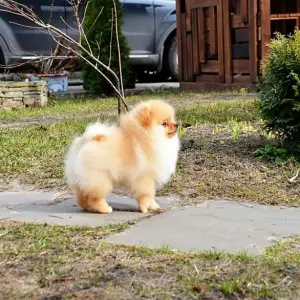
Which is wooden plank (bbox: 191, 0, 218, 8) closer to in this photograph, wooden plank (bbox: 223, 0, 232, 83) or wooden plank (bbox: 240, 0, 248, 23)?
wooden plank (bbox: 223, 0, 232, 83)

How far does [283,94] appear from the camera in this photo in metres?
5.62

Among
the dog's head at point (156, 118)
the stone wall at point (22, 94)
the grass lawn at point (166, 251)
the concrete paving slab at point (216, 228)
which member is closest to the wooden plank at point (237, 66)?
the stone wall at point (22, 94)

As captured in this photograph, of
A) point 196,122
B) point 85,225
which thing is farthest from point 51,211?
point 196,122

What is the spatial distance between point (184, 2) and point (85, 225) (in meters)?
9.81

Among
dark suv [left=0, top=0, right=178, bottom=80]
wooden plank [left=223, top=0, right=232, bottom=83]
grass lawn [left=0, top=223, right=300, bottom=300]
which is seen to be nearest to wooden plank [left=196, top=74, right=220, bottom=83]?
wooden plank [left=223, top=0, right=232, bottom=83]

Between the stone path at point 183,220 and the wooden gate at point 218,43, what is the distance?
6823 mm

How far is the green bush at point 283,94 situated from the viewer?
5559mm

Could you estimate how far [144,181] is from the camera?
14.8 feet

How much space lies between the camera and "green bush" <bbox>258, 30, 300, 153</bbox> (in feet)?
18.2

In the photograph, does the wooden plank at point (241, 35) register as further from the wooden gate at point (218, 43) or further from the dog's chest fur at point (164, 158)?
the dog's chest fur at point (164, 158)

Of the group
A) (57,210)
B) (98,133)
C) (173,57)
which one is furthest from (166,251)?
(173,57)

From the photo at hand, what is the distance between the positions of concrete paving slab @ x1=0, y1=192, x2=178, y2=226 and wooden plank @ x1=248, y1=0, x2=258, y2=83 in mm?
6616

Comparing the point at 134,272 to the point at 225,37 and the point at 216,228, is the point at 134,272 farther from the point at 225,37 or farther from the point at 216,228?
the point at 225,37

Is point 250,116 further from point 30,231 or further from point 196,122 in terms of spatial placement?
point 30,231
